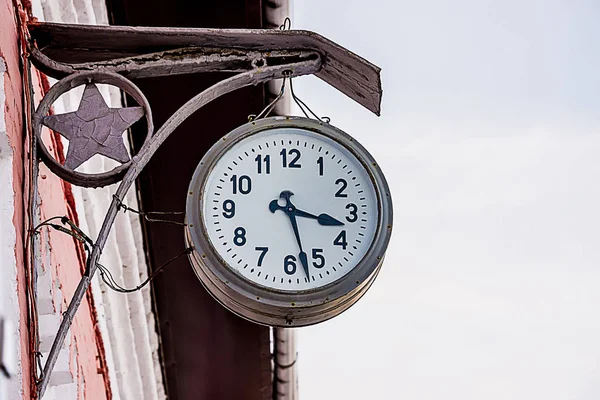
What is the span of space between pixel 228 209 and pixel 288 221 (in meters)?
0.18

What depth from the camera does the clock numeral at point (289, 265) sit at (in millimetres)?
3410

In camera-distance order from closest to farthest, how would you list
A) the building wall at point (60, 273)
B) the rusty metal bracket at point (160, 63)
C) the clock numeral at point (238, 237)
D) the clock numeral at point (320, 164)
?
1. the building wall at point (60, 273)
2. the rusty metal bracket at point (160, 63)
3. the clock numeral at point (238, 237)
4. the clock numeral at point (320, 164)

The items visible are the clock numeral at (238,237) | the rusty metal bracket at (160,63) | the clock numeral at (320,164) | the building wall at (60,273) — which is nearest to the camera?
the building wall at (60,273)

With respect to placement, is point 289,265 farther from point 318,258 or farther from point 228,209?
point 228,209

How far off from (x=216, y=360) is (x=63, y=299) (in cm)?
230

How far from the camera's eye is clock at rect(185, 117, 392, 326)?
3.38 meters

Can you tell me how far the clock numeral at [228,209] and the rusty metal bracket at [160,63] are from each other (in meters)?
0.26

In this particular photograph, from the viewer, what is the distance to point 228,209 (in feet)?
11.3

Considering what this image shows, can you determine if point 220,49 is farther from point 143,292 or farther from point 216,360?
point 216,360

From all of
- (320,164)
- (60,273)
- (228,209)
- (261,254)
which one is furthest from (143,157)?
(60,273)

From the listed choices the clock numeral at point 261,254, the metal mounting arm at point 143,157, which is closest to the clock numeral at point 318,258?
the clock numeral at point 261,254

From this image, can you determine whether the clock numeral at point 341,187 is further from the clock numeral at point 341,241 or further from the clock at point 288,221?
the clock numeral at point 341,241

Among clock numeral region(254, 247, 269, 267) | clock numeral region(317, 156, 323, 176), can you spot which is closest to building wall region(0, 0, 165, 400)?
clock numeral region(254, 247, 269, 267)

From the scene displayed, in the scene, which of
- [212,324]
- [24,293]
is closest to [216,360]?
[212,324]
